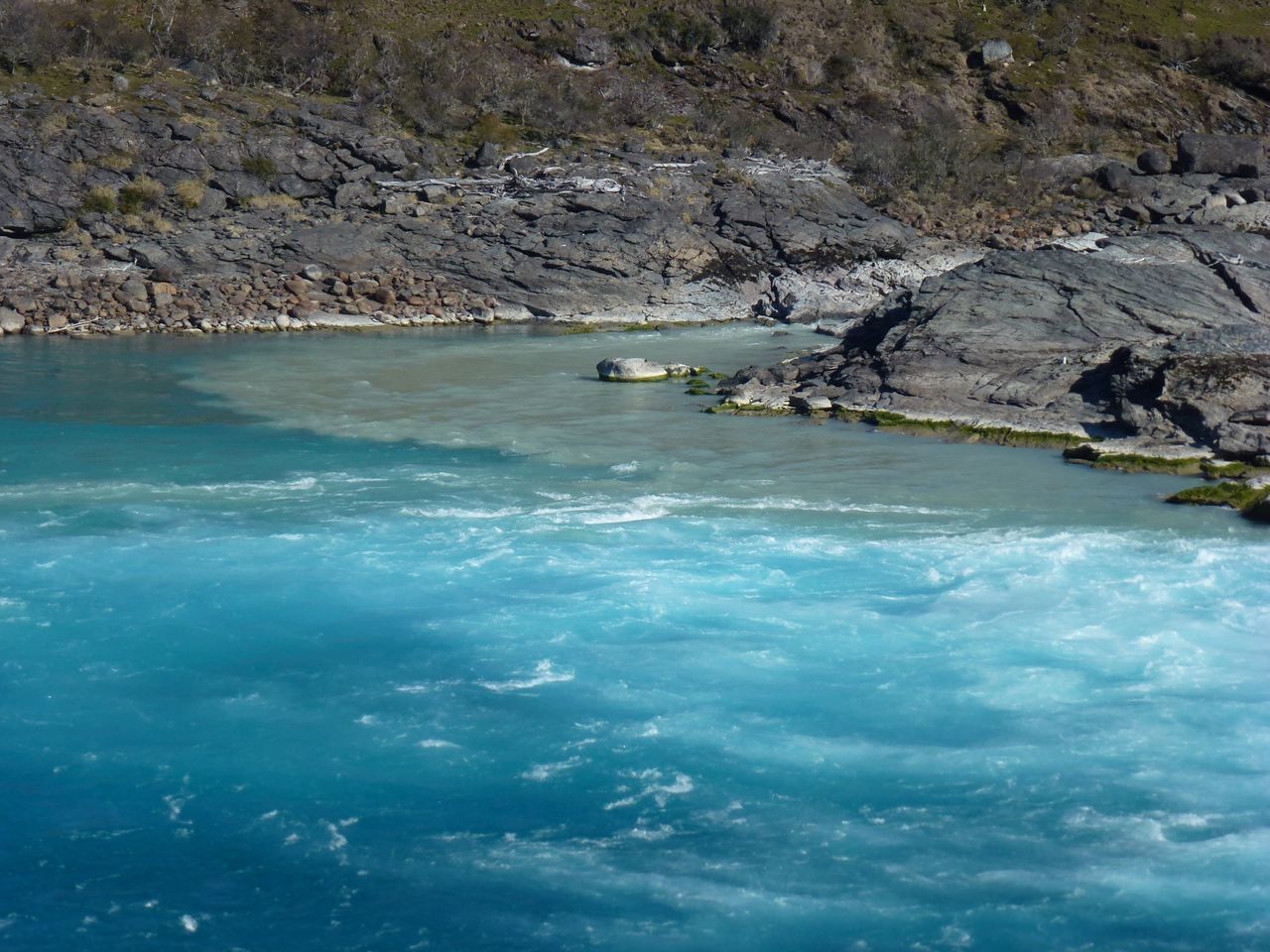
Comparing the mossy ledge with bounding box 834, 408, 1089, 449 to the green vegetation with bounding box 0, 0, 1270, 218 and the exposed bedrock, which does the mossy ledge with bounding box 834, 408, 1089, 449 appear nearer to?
the exposed bedrock

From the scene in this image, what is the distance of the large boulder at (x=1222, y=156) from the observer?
136 ft

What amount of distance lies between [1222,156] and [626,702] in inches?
1562

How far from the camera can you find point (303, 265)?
34.2 m

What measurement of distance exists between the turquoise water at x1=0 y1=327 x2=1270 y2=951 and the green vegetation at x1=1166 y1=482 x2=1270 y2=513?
35 centimetres

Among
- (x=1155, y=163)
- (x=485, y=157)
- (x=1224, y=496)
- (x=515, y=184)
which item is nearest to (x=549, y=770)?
(x=1224, y=496)

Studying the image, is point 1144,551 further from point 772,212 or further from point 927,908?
point 772,212

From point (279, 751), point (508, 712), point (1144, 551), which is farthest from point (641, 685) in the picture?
point (1144, 551)

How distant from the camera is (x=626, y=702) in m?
9.88

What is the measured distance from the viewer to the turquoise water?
7.23m

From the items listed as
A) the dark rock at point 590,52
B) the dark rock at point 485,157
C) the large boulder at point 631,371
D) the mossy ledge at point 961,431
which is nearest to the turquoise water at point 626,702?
the mossy ledge at point 961,431

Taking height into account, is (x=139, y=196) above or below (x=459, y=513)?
above

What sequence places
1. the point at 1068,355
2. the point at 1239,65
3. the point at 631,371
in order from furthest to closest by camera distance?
the point at 1239,65, the point at 631,371, the point at 1068,355

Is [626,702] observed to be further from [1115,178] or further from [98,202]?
[1115,178]

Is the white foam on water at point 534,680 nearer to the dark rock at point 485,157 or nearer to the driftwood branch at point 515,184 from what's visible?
the driftwood branch at point 515,184
